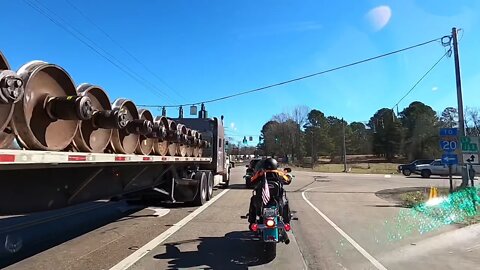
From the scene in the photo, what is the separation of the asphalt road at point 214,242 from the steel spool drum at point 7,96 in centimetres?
264

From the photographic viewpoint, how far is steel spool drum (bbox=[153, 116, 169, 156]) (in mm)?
10334

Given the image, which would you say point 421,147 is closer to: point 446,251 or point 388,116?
point 388,116

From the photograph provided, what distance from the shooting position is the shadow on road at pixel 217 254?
706 cm

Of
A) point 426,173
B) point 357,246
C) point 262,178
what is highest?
point 262,178

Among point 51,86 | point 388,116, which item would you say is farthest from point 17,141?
point 388,116

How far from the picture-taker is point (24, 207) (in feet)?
20.3

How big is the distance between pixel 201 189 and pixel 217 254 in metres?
7.60

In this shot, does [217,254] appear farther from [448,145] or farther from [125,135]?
[448,145]

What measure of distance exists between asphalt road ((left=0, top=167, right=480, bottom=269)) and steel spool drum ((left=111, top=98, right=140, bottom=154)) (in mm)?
1790

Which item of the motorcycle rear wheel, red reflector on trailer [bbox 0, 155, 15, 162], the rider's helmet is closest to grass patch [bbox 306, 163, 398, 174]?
the rider's helmet

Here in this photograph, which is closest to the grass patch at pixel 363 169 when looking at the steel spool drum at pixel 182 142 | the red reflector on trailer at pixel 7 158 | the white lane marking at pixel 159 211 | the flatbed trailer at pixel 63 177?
the white lane marking at pixel 159 211

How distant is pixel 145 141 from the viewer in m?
9.80

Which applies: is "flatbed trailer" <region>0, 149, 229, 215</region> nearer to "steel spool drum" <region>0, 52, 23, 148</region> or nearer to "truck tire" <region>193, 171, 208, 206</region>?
"steel spool drum" <region>0, 52, 23, 148</region>

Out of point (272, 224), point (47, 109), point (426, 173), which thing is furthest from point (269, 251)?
point (426, 173)
